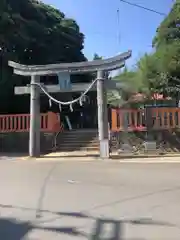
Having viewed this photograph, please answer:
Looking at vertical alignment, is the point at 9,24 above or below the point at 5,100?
above

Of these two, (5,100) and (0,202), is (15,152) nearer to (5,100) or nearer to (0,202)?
(5,100)

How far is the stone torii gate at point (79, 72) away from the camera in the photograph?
732 inches

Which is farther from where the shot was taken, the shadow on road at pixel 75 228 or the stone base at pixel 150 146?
the stone base at pixel 150 146

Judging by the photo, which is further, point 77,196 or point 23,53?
point 23,53

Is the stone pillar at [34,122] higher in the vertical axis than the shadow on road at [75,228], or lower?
higher

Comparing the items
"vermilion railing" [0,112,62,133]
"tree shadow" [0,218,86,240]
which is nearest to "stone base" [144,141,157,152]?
"vermilion railing" [0,112,62,133]

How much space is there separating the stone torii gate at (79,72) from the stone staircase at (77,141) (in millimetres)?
2734

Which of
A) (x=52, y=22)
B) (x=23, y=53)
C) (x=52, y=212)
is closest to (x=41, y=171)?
(x=52, y=212)

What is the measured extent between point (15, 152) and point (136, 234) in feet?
59.2

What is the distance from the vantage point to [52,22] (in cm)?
2847

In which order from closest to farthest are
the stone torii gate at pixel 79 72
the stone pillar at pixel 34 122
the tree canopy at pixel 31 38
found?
the stone torii gate at pixel 79 72 → the stone pillar at pixel 34 122 → the tree canopy at pixel 31 38

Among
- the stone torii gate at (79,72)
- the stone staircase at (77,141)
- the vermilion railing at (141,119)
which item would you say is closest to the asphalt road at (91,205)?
the stone torii gate at (79,72)

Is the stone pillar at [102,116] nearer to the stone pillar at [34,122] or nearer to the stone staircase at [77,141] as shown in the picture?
the stone staircase at [77,141]

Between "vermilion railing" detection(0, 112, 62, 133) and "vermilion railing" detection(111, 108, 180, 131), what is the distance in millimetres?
3690
